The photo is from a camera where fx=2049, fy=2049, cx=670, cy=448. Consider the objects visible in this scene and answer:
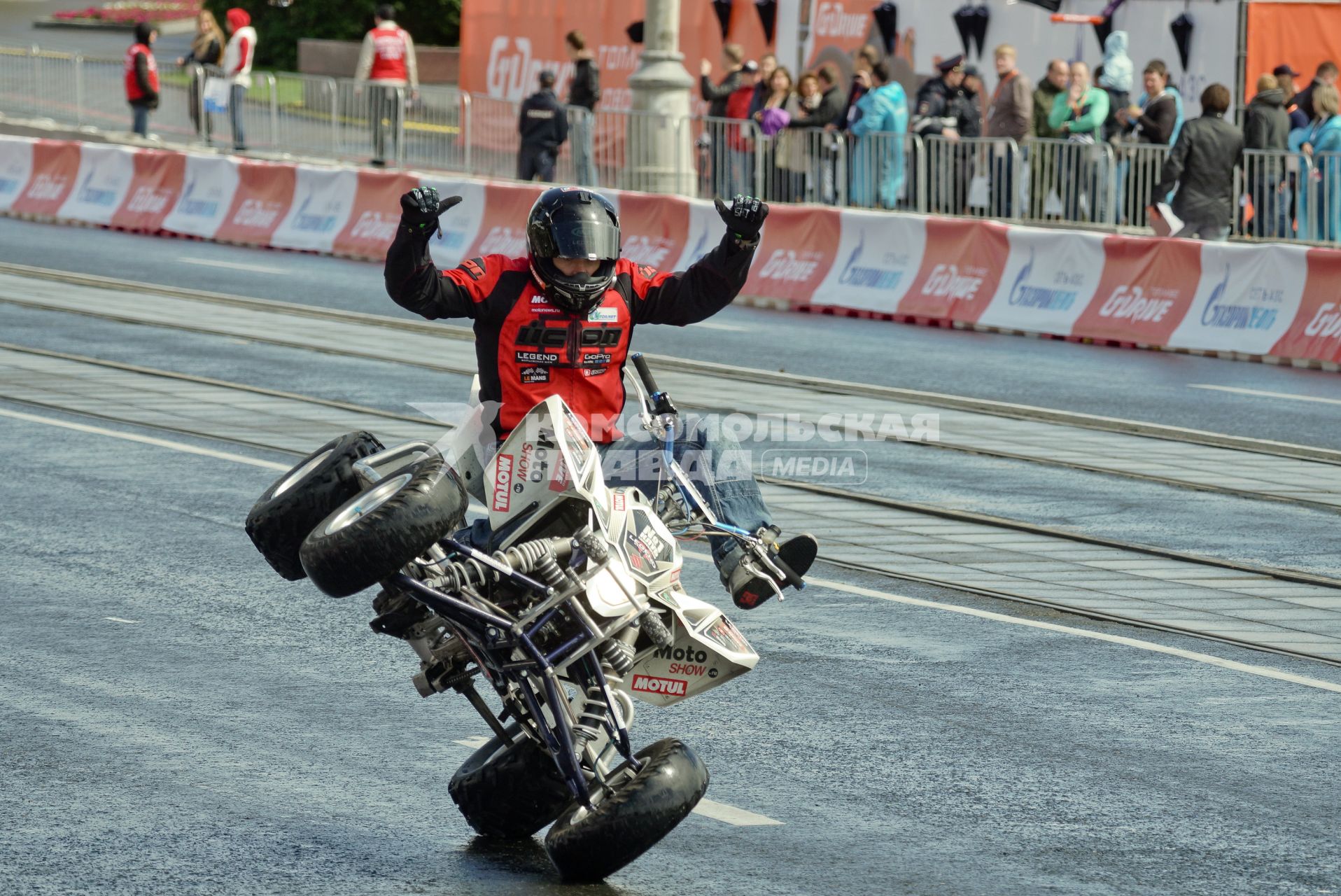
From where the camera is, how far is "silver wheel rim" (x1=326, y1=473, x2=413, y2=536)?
497 cm

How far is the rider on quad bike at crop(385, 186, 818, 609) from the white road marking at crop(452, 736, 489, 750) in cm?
104

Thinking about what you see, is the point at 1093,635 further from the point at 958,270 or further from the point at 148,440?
the point at 958,270

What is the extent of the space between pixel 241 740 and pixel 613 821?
174cm

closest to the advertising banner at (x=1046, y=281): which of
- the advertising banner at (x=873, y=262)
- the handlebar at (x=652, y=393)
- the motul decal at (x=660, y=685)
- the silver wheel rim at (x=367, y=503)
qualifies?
→ the advertising banner at (x=873, y=262)

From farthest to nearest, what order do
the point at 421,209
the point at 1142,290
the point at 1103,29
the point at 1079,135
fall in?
the point at 1103,29
the point at 1079,135
the point at 1142,290
the point at 421,209

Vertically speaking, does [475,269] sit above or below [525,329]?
above

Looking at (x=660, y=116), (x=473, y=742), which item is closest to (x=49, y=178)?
(x=660, y=116)

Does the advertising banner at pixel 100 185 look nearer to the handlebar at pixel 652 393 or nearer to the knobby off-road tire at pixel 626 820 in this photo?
the handlebar at pixel 652 393

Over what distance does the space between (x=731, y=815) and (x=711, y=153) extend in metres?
18.6

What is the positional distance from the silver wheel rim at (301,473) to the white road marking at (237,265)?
1563 cm

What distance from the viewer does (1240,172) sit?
19.0 metres

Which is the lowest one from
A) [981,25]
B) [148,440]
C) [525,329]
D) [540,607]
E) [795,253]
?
[148,440]

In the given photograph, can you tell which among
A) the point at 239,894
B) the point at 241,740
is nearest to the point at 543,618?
the point at 239,894

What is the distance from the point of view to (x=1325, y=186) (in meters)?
18.3
